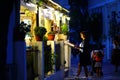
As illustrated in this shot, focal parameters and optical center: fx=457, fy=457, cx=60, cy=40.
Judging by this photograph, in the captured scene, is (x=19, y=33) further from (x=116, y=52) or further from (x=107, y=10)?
(x=107, y=10)

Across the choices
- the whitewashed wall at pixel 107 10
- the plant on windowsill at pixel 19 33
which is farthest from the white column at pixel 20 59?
the whitewashed wall at pixel 107 10

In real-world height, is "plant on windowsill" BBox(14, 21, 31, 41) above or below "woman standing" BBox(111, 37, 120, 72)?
above

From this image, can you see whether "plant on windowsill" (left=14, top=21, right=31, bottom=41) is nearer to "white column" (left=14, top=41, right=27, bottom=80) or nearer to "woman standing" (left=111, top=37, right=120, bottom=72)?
"white column" (left=14, top=41, right=27, bottom=80)

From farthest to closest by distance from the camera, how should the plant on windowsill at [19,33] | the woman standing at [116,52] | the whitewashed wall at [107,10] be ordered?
the whitewashed wall at [107,10] → the woman standing at [116,52] → the plant on windowsill at [19,33]

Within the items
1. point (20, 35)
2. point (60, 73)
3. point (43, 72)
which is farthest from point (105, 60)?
point (20, 35)

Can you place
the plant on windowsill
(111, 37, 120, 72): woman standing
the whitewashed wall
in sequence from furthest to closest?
the whitewashed wall < (111, 37, 120, 72): woman standing < the plant on windowsill

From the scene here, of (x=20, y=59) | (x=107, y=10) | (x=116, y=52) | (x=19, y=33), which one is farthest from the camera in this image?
(x=107, y=10)

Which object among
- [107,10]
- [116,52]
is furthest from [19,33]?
[107,10]

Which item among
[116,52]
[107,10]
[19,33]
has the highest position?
[107,10]

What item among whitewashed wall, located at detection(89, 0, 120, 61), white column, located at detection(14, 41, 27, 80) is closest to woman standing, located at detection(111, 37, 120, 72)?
whitewashed wall, located at detection(89, 0, 120, 61)

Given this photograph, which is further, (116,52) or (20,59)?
(116,52)

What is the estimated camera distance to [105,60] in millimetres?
36188

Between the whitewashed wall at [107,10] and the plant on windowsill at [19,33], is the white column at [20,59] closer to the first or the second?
the plant on windowsill at [19,33]

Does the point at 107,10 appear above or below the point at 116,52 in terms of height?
above
